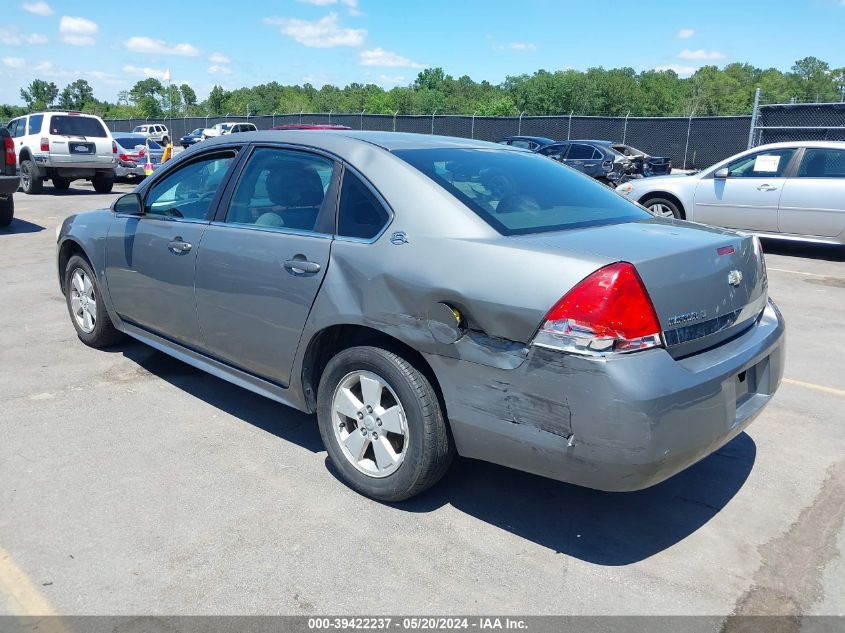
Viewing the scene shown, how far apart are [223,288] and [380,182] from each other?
3.68ft

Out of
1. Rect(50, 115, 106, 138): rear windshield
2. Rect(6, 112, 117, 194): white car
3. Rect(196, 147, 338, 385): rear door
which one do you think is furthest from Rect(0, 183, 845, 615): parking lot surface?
Rect(50, 115, 106, 138): rear windshield

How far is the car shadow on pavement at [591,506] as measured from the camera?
3.14 metres

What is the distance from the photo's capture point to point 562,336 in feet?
8.73

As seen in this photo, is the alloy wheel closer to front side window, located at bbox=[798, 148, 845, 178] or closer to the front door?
the front door

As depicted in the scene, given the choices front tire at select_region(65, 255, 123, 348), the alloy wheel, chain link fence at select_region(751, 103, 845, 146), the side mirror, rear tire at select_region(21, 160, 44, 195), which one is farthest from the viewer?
rear tire at select_region(21, 160, 44, 195)

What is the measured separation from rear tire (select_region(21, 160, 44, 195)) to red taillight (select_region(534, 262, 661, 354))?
17685 millimetres

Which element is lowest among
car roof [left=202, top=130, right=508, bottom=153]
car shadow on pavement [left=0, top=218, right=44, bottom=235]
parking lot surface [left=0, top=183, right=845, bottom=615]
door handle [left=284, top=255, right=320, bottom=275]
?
car shadow on pavement [left=0, top=218, right=44, bottom=235]

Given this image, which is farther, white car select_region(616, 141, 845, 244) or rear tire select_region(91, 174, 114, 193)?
rear tire select_region(91, 174, 114, 193)

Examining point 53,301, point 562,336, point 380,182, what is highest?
point 380,182

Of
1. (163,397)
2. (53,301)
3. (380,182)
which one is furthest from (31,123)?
(380,182)

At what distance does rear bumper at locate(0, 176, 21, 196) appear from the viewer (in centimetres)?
1116

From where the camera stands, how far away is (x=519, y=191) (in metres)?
3.57

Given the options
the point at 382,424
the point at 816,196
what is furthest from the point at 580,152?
the point at 382,424

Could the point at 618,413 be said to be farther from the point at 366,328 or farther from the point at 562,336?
the point at 366,328
